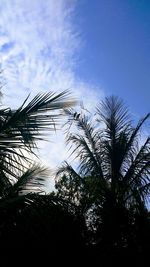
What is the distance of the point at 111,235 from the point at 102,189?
3.78 ft

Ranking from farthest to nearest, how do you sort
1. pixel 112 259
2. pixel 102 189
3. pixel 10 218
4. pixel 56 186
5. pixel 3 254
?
pixel 56 186, pixel 102 189, pixel 112 259, pixel 3 254, pixel 10 218

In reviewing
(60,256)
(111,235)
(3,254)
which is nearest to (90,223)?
(111,235)

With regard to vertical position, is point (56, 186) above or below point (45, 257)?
above

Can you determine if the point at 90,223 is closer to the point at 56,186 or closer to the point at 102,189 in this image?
the point at 102,189

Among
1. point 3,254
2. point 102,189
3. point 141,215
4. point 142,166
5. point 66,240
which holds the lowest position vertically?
point 3,254

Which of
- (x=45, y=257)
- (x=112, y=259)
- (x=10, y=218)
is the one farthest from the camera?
(x=112, y=259)

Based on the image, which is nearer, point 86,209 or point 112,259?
point 112,259

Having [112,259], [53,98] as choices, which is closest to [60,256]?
[112,259]

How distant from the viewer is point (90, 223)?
998 centimetres

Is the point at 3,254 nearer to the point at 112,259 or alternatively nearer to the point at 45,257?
the point at 45,257

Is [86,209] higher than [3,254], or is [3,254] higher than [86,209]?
[86,209]

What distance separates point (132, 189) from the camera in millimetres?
9844

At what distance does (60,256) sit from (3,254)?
2.29m

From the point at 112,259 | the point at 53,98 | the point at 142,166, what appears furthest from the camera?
the point at 142,166
